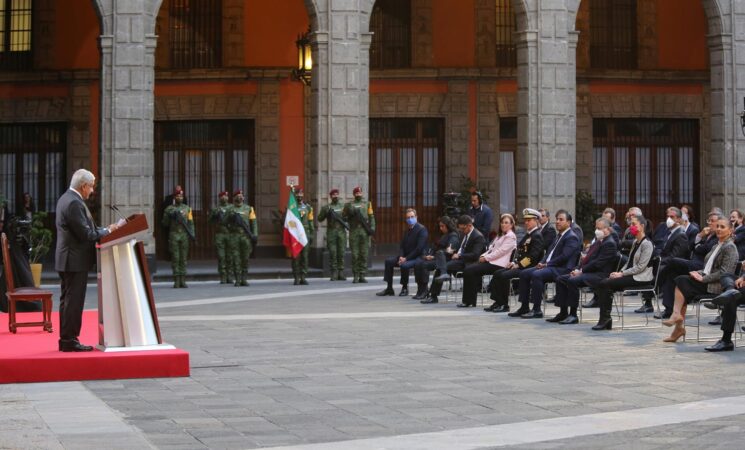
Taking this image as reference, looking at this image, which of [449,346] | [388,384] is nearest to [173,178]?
[449,346]

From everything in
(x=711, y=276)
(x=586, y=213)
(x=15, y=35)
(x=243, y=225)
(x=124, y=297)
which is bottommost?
(x=124, y=297)

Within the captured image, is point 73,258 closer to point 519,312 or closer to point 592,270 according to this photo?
point 592,270

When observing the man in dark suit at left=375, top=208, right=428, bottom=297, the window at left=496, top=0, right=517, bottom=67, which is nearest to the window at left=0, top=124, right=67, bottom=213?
the window at left=496, top=0, right=517, bottom=67

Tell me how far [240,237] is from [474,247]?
5.97m

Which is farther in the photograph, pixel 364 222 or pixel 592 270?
pixel 364 222

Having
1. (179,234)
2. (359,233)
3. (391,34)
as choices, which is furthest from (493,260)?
(391,34)

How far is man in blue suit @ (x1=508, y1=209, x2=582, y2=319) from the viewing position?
19.7m

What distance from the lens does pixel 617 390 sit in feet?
41.3

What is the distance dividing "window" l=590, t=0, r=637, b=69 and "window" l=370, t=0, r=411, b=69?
15.2ft

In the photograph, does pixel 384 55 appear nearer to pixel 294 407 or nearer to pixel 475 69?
pixel 475 69

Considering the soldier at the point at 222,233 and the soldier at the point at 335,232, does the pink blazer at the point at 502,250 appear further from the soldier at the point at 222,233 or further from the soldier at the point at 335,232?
the soldier at the point at 222,233

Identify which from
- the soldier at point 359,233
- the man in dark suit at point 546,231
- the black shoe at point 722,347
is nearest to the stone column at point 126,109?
the soldier at point 359,233

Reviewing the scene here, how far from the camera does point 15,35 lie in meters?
33.3

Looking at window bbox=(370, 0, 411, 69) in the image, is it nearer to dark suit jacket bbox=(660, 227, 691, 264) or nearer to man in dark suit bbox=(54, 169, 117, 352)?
dark suit jacket bbox=(660, 227, 691, 264)
